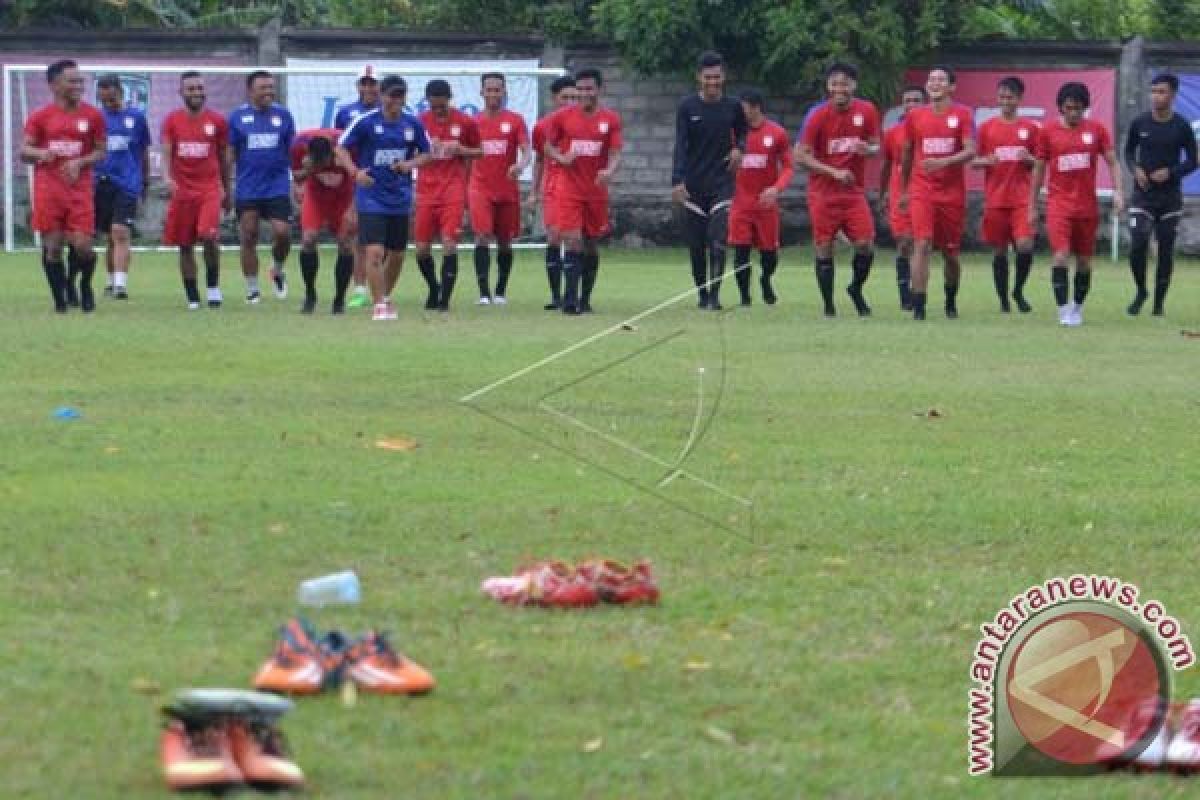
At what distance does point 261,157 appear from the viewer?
2205 centimetres

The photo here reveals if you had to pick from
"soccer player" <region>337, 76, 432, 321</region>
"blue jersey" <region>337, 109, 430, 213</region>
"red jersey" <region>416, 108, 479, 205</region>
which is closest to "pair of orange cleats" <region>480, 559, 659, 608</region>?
"soccer player" <region>337, 76, 432, 321</region>

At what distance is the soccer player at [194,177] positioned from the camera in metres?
21.8

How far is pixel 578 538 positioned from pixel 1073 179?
1346cm

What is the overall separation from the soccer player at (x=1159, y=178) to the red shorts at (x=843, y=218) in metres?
2.96

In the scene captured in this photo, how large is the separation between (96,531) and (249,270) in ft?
45.9

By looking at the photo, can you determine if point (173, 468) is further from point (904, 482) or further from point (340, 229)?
point (340, 229)

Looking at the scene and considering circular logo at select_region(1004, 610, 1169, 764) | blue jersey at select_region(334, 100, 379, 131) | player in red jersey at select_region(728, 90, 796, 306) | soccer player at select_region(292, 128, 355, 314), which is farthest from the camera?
player in red jersey at select_region(728, 90, 796, 306)

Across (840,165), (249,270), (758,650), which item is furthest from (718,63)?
(758,650)

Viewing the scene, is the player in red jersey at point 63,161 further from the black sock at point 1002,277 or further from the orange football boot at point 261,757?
the orange football boot at point 261,757

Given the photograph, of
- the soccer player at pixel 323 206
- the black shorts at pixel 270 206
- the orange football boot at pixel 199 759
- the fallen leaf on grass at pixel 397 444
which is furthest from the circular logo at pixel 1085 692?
the black shorts at pixel 270 206

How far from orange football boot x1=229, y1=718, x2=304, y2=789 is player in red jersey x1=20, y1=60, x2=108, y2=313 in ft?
50.6

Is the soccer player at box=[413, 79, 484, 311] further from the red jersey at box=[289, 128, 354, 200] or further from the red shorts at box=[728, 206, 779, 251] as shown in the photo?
the red shorts at box=[728, 206, 779, 251]

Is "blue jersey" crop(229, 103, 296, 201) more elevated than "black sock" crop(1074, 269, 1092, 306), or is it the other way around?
"blue jersey" crop(229, 103, 296, 201)

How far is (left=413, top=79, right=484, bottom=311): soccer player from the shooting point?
21594 mm
